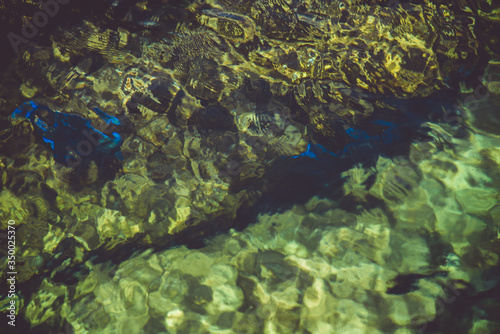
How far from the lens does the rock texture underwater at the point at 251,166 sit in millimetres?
2225

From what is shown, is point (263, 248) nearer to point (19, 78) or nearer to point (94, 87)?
point (94, 87)

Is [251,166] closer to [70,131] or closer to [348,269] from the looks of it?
[348,269]

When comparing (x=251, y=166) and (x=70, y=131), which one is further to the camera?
(x=70, y=131)

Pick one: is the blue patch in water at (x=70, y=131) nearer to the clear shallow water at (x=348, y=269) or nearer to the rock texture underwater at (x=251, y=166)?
the rock texture underwater at (x=251, y=166)

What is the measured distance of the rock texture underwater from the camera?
7.30 ft

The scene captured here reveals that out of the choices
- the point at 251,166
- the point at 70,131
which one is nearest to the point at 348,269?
the point at 251,166

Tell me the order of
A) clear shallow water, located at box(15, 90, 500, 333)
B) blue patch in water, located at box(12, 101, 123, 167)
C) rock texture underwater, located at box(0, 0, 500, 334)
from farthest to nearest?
blue patch in water, located at box(12, 101, 123, 167), rock texture underwater, located at box(0, 0, 500, 334), clear shallow water, located at box(15, 90, 500, 333)

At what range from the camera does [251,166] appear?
3234mm

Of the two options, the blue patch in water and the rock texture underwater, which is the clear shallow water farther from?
the blue patch in water

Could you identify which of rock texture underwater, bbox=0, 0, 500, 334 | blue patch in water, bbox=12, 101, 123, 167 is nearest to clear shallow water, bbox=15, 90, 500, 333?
rock texture underwater, bbox=0, 0, 500, 334

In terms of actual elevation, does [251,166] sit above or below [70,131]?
above

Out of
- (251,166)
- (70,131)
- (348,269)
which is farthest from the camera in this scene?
(70,131)

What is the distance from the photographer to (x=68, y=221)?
3.12m

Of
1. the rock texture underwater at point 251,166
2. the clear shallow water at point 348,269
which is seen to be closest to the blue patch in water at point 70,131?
the rock texture underwater at point 251,166
